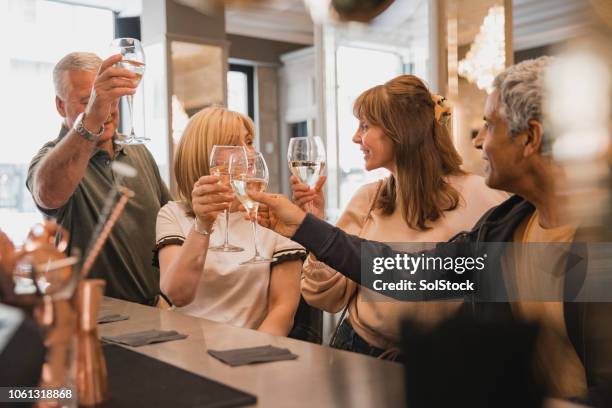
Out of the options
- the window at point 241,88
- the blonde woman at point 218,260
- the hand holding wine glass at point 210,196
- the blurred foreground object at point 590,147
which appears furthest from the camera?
the window at point 241,88

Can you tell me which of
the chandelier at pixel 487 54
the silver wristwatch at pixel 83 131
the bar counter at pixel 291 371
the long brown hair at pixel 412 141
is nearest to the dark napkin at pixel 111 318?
the bar counter at pixel 291 371

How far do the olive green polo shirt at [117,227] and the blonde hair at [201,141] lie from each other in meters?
0.33

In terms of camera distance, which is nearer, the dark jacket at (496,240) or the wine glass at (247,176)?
the dark jacket at (496,240)

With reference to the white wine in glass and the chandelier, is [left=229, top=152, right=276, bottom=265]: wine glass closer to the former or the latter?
the white wine in glass

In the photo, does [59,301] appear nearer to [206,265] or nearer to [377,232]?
[206,265]


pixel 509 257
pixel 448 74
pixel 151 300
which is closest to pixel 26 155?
pixel 448 74

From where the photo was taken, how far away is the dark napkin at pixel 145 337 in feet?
4.21

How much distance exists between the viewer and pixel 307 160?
1741 mm

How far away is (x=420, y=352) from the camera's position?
684mm

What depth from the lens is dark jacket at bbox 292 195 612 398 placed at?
138 cm

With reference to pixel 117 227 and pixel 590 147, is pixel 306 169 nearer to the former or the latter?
pixel 590 147

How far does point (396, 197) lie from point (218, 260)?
567 millimetres

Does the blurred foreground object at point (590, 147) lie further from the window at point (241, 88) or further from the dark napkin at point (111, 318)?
the window at point (241, 88)

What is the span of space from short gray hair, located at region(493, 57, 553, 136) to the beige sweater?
482mm
